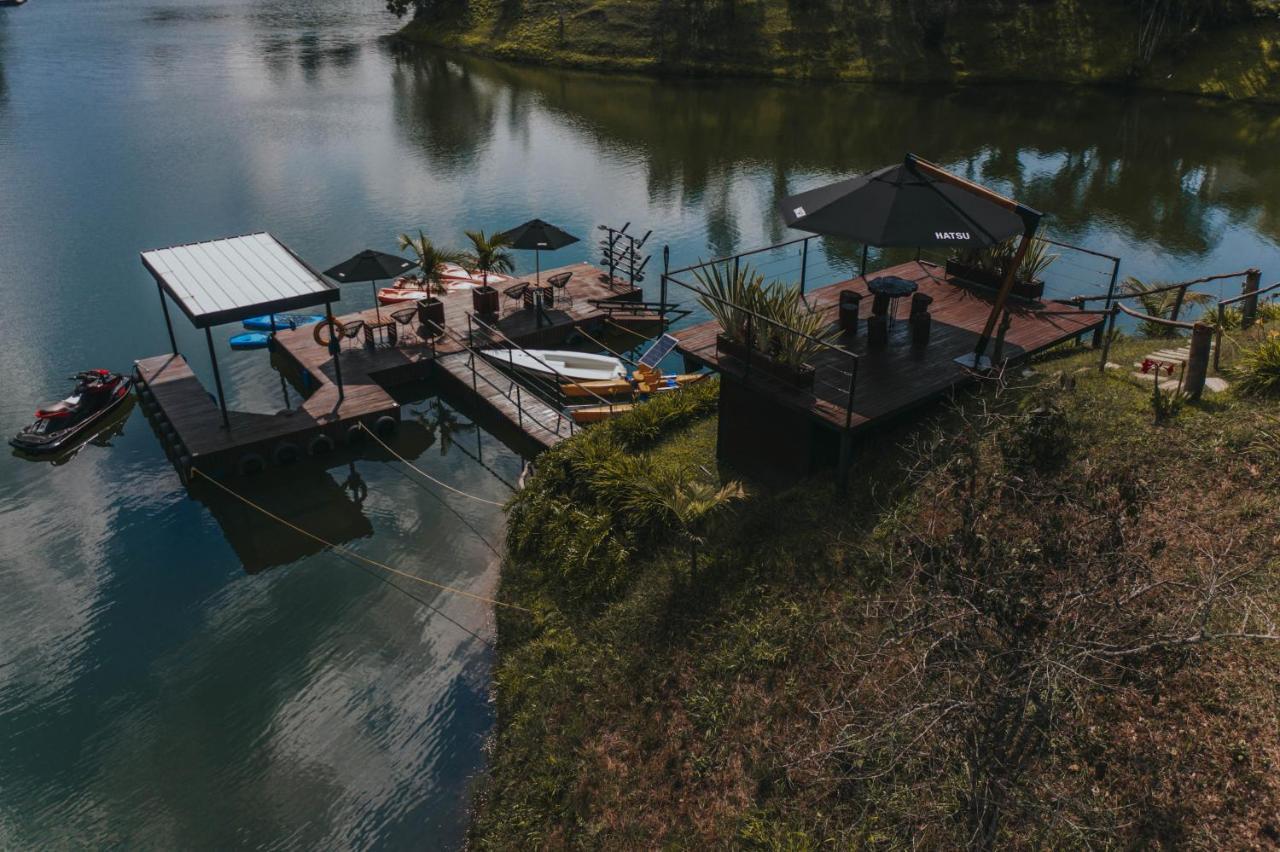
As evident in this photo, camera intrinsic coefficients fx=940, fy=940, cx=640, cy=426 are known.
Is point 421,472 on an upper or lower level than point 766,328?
lower

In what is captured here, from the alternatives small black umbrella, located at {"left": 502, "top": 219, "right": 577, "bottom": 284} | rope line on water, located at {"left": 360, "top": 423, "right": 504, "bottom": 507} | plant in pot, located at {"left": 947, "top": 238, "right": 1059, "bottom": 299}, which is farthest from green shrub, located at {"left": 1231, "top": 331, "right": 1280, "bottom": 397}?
small black umbrella, located at {"left": 502, "top": 219, "right": 577, "bottom": 284}

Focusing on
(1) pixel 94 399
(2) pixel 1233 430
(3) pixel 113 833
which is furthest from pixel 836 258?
(3) pixel 113 833

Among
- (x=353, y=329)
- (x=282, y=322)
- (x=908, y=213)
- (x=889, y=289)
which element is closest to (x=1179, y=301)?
(x=889, y=289)

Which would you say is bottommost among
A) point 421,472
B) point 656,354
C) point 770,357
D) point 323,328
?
point 421,472

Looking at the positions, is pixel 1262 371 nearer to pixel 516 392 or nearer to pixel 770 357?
pixel 770 357

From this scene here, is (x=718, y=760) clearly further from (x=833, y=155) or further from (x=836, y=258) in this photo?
(x=833, y=155)

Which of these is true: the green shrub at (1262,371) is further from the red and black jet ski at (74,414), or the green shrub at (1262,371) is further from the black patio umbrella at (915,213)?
the red and black jet ski at (74,414)
